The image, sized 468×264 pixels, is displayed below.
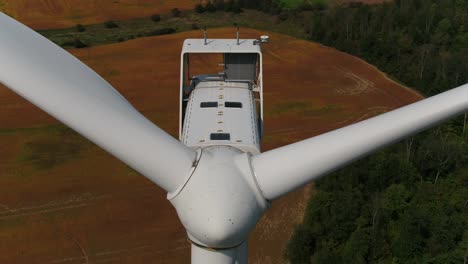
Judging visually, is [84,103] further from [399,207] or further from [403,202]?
[403,202]

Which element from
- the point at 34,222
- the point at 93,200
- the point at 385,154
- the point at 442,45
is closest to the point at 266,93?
the point at 385,154

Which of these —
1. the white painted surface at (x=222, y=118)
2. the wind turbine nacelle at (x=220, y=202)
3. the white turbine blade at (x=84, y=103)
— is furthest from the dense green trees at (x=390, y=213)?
the white turbine blade at (x=84, y=103)


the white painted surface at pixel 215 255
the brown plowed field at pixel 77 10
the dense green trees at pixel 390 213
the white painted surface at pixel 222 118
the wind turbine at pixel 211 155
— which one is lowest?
the dense green trees at pixel 390 213

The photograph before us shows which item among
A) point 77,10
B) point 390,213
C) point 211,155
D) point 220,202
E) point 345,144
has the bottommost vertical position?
point 390,213

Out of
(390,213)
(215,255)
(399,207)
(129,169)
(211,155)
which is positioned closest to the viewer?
(215,255)

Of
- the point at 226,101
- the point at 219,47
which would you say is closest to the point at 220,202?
the point at 226,101

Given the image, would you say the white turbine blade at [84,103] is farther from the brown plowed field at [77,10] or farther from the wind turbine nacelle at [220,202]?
the brown plowed field at [77,10]

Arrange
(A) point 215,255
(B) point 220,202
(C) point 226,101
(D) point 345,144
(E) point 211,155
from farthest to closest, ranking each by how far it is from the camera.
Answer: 1. (C) point 226,101
2. (E) point 211,155
3. (A) point 215,255
4. (D) point 345,144
5. (B) point 220,202
